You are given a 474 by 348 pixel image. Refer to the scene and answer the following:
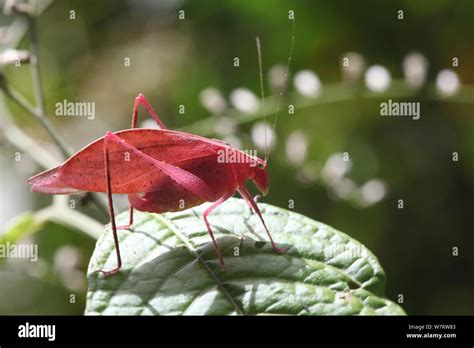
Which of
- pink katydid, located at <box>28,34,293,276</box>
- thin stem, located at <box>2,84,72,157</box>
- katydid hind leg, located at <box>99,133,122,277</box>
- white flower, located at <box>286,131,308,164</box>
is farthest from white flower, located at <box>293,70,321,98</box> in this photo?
katydid hind leg, located at <box>99,133,122,277</box>

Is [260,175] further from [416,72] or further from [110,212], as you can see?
[416,72]

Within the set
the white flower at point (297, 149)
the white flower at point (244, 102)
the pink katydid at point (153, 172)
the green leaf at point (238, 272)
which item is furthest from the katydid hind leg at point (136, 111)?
the white flower at point (297, 149)

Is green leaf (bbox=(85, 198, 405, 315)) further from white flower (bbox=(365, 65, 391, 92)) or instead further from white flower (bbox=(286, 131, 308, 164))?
white flower (bbox=(365, 65, 391, 92))

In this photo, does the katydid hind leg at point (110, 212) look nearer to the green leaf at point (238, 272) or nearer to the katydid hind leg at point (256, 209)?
the green leaf at point (238, 272)
